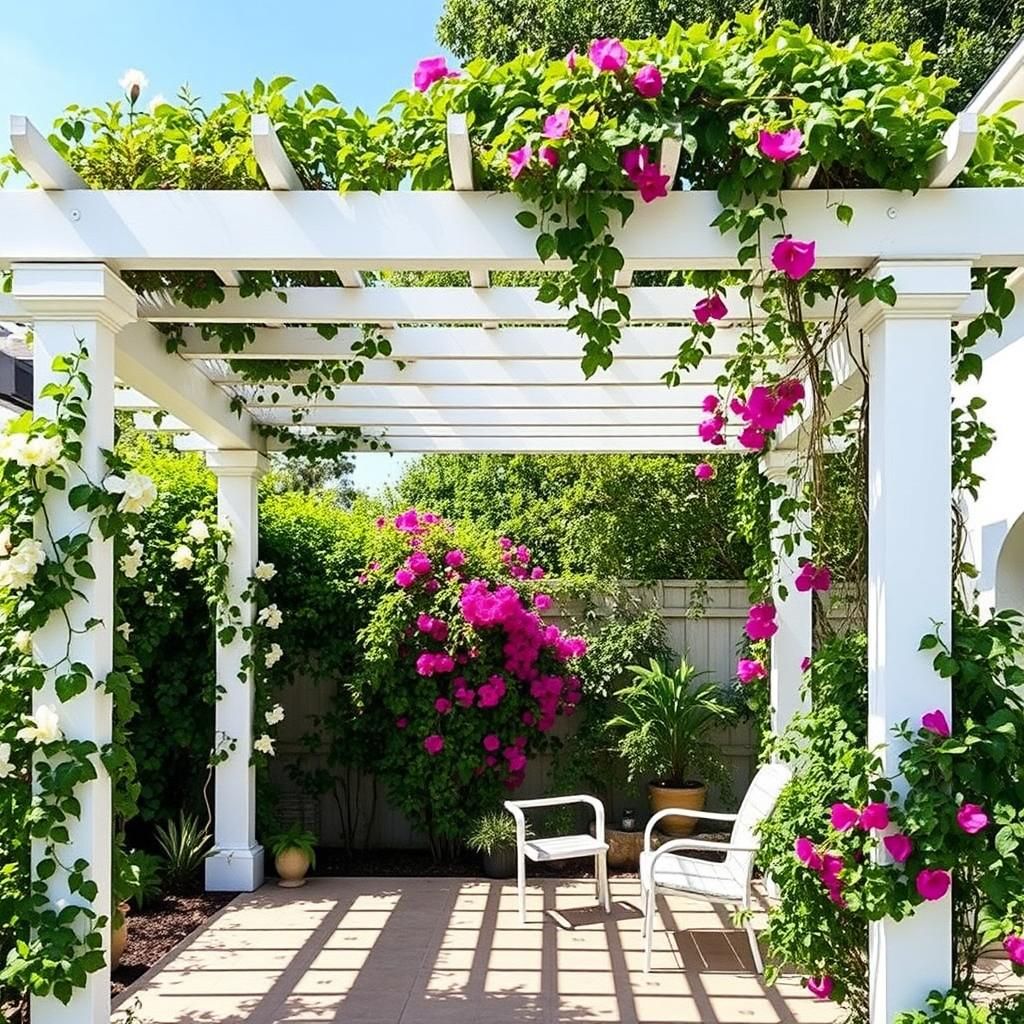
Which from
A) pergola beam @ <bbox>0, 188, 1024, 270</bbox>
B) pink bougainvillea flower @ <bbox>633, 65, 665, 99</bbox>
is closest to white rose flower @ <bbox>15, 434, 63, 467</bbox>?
pergola beam @ <bbox>0, 188, 1024, 270</bbox>

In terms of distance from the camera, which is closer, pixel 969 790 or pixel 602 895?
pixel 969 790

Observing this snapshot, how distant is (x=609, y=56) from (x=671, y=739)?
4.54m

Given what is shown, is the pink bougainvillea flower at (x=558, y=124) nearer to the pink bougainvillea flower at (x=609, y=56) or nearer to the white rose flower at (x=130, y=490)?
the pink bougainvillea flower at (x=609, y=56)

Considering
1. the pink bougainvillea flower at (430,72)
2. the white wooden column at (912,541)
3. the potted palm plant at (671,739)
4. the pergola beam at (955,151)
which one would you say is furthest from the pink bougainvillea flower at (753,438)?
the potted palm plant at (671,739)

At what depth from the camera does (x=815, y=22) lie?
12.3 meters

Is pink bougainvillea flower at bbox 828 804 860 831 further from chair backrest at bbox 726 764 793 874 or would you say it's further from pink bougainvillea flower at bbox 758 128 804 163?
chair backrest at bbox 726 764 793 874

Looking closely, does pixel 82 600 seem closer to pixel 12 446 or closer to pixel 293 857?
pixel 12 446

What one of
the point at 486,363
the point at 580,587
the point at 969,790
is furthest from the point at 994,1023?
the point at 580,587

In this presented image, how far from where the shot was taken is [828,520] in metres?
3.89

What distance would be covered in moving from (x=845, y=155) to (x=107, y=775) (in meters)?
2.60

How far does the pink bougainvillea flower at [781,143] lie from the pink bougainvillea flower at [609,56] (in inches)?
15.6

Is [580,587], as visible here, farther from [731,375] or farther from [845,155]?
[845,155]

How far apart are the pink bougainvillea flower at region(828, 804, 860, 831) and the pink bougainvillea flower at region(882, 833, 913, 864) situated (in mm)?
90

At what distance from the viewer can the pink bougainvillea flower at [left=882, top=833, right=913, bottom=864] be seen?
107 inches
